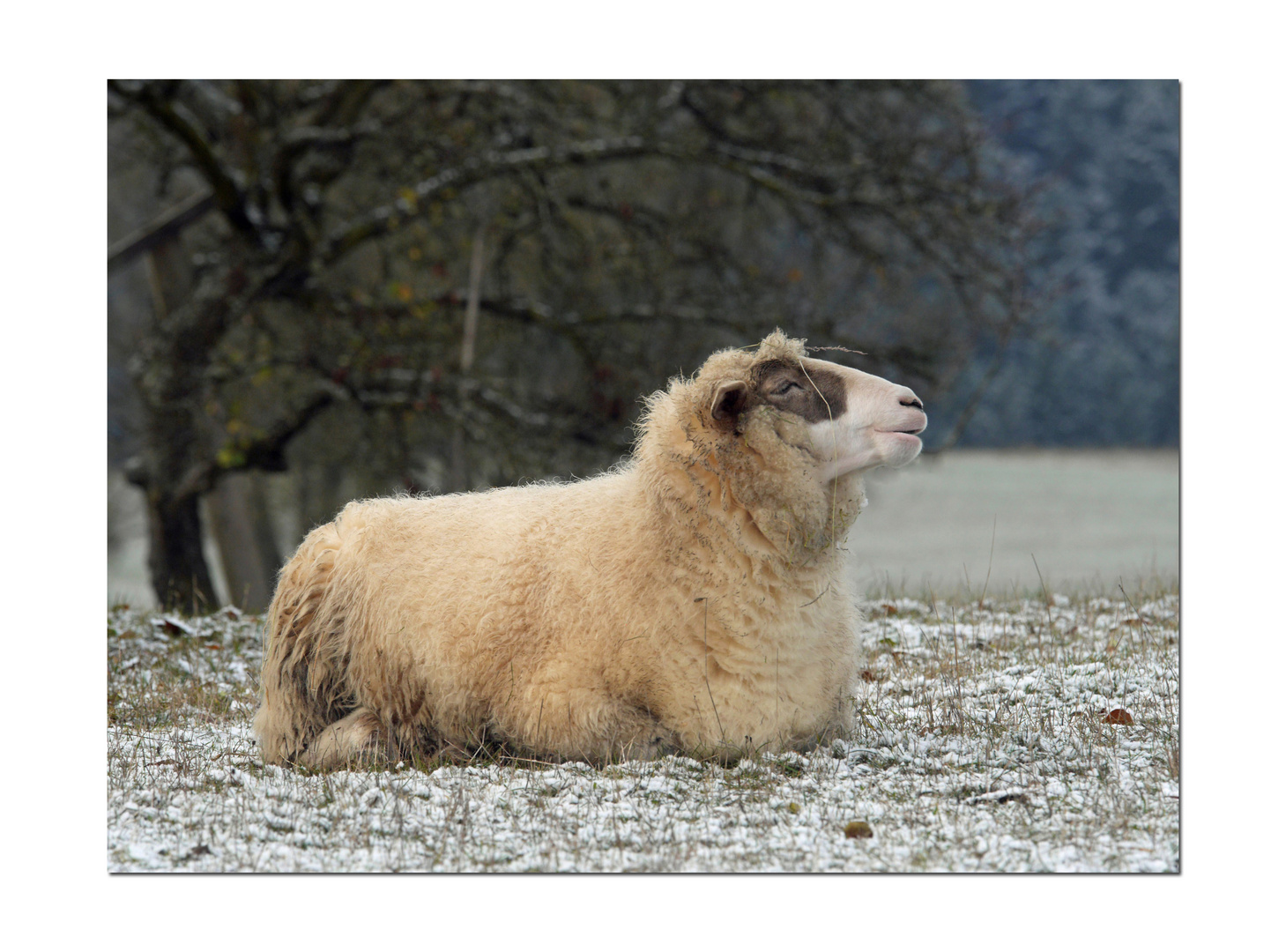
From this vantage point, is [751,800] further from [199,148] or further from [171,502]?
[171,502]

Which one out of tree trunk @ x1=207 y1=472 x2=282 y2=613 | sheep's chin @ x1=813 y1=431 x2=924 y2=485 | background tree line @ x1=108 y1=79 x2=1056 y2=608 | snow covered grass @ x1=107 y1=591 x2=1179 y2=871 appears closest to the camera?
Result: snow covered grass @ x1=107 y1=591 x2=1179 y2=871

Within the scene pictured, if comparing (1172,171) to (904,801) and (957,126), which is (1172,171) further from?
(904,801)

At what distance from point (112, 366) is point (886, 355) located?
8.30m

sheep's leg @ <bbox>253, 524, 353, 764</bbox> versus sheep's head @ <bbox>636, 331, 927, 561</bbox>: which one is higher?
sheep's head @ <bbox>636, 331, 927, 561</bbox>

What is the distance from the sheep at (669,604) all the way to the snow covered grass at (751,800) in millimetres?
163

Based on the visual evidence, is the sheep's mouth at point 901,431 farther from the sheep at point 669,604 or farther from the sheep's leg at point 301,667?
the sheep's leg at point 301,667

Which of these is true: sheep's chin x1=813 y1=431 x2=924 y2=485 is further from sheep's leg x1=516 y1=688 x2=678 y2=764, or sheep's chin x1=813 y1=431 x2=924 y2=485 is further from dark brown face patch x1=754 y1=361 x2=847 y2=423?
Result: sheep's leg x1=516 y1=688 x2=678 y2=764

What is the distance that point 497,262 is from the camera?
35.8ft

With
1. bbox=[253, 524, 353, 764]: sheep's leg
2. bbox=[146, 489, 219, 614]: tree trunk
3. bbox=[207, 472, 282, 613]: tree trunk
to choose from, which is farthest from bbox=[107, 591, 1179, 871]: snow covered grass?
bbox=[207, 472, 282, 613]: tree trunk

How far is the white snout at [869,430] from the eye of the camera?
13.5ft

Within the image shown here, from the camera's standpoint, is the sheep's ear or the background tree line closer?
the sheep's ear

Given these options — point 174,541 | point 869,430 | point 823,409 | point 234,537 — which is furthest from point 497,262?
point 869,430

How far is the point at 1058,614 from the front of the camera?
275 inches

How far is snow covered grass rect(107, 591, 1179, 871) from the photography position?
11.5ft
